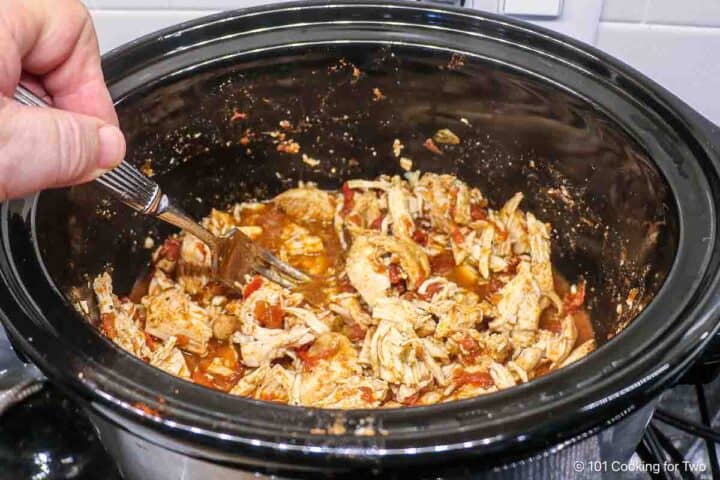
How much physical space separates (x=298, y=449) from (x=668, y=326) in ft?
1.40

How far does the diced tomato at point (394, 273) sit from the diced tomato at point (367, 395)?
0.91ft

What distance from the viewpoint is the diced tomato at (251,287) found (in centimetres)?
133

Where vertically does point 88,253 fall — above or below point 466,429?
below

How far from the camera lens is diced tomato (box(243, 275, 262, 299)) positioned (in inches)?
52.2

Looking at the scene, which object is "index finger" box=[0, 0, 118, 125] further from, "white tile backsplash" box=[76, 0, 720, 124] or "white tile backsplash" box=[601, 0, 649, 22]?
"white tile backsplash" box=[601, 0, 649, 22]

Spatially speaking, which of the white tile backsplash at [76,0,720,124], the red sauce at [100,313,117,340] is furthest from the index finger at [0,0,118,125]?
the white tile backsplash at [76,0,720,124]

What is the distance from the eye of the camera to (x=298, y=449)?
695 mm

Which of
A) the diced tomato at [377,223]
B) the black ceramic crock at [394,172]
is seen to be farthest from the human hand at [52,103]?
the diced tomato at [377,223]

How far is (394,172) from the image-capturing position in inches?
60.5

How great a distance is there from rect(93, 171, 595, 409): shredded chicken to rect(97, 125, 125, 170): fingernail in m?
0.36

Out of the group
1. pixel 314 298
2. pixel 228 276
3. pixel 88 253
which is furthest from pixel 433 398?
pixel 88 253

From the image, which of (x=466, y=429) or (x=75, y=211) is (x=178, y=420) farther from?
(x=75, y=211)

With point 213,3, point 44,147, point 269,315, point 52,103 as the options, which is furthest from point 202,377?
point 213,3

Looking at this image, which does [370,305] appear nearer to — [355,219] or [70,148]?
[355,219]
